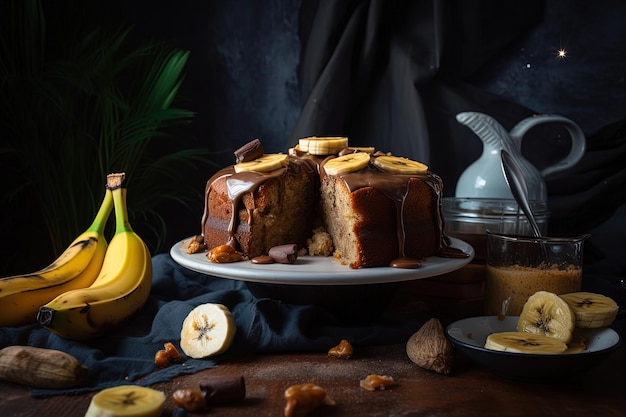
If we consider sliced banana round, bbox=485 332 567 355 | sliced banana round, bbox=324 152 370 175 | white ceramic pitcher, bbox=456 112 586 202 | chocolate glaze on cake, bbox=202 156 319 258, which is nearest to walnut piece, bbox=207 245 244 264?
chocolate glaze on cake, bbox=202 156 319 258

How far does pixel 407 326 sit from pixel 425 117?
135cm

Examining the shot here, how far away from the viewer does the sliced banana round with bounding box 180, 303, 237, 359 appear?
5.92 ft

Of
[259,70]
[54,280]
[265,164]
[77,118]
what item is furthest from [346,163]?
[77,118]

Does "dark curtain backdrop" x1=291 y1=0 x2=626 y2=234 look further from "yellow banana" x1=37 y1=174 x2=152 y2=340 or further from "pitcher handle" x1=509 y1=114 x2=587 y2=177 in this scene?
"yellow banana" x1=37 y1=174 x2=152 y2=340

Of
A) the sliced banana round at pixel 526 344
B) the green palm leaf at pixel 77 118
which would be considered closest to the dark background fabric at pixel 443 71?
the green palm leaf at pixel 77 118

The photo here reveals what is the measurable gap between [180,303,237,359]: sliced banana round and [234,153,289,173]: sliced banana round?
50cm

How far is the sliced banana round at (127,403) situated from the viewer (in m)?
1.36

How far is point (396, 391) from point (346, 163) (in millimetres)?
801

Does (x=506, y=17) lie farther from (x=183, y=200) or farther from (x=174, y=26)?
(x=183, y=200)

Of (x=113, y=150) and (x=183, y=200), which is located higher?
(x=113, y=150)

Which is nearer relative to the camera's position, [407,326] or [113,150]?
[407,326]

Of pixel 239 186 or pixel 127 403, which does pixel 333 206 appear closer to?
pixel 239 186

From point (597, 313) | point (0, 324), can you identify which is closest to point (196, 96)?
point (0, 324)

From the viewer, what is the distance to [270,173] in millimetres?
2162
